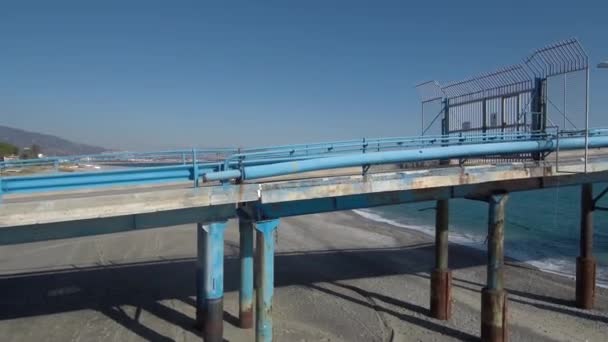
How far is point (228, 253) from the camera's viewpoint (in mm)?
17719

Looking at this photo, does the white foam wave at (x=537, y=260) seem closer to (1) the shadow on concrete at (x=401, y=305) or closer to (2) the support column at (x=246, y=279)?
(1) the shadow on concrete at (x=401, y=305)

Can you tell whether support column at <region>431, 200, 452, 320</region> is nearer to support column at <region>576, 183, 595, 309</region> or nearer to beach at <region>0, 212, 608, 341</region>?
beach at <region>0, 212, 608, 341</region>

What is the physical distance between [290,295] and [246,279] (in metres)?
3.29

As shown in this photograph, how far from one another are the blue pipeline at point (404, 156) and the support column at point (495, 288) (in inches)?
48.9

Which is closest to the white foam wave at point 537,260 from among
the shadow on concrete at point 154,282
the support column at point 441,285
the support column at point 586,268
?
the shadow on concrete at point 154,282

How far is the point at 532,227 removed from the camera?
28.3 m

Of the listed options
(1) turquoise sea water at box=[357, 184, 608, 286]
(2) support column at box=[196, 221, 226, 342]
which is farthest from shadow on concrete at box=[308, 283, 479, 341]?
(2) support column at box=[196, 221, 226, 342]

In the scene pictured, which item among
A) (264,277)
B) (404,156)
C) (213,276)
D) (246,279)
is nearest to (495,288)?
(404,156)

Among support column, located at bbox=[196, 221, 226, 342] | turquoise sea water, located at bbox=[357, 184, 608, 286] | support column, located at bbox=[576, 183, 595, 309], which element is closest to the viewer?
support column, located at bbox=[196, 221, 226, 342]

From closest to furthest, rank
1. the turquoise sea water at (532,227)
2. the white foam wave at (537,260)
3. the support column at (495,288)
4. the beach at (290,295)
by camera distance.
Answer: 1. the support column at (495,288)
2. the beach at (290,295)
3. the white foam wave at (537,260)
4. the turquoise sea water at (532,227)

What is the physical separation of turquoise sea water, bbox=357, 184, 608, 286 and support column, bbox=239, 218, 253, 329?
23.3 ft

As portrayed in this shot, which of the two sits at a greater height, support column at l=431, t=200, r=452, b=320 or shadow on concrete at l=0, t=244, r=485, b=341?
support column at l=431, t=200, r=452, b=320

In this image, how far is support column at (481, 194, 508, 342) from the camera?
9.52 metres

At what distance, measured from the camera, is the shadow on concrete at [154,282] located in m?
11.1
